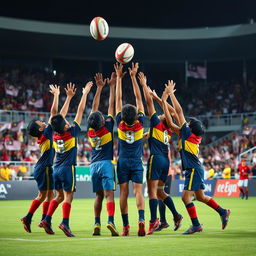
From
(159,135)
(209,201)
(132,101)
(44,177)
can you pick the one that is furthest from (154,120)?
(132,101)

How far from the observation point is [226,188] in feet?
111

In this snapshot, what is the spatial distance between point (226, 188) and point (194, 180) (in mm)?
22420

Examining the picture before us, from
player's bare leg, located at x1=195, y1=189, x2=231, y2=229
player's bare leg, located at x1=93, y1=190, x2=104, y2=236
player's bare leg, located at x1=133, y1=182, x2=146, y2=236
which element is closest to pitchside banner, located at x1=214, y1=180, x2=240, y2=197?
player's bare leg, located at x1=195, y1=189, x2=231, y2=229

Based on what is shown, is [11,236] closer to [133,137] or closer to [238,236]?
[133,137]

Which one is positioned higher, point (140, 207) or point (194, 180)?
point (194, 180)

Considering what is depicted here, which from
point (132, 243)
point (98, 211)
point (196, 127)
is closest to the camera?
point (132, 243)

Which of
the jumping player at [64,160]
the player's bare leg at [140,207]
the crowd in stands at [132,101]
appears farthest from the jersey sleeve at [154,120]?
the crowd in stands at [132,101]

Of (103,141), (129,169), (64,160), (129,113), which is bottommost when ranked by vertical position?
(129,169)

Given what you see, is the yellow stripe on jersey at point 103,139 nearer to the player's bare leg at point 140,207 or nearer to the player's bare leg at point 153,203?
the player's bare leg at point 140,207

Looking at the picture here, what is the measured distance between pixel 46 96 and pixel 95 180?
3201 centimetres

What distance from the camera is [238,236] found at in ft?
35.8

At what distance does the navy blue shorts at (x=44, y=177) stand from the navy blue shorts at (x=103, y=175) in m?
1.22

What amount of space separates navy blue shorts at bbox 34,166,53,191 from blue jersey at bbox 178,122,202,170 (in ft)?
9.26

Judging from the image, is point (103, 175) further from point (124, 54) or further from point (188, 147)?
point (124, 54)
